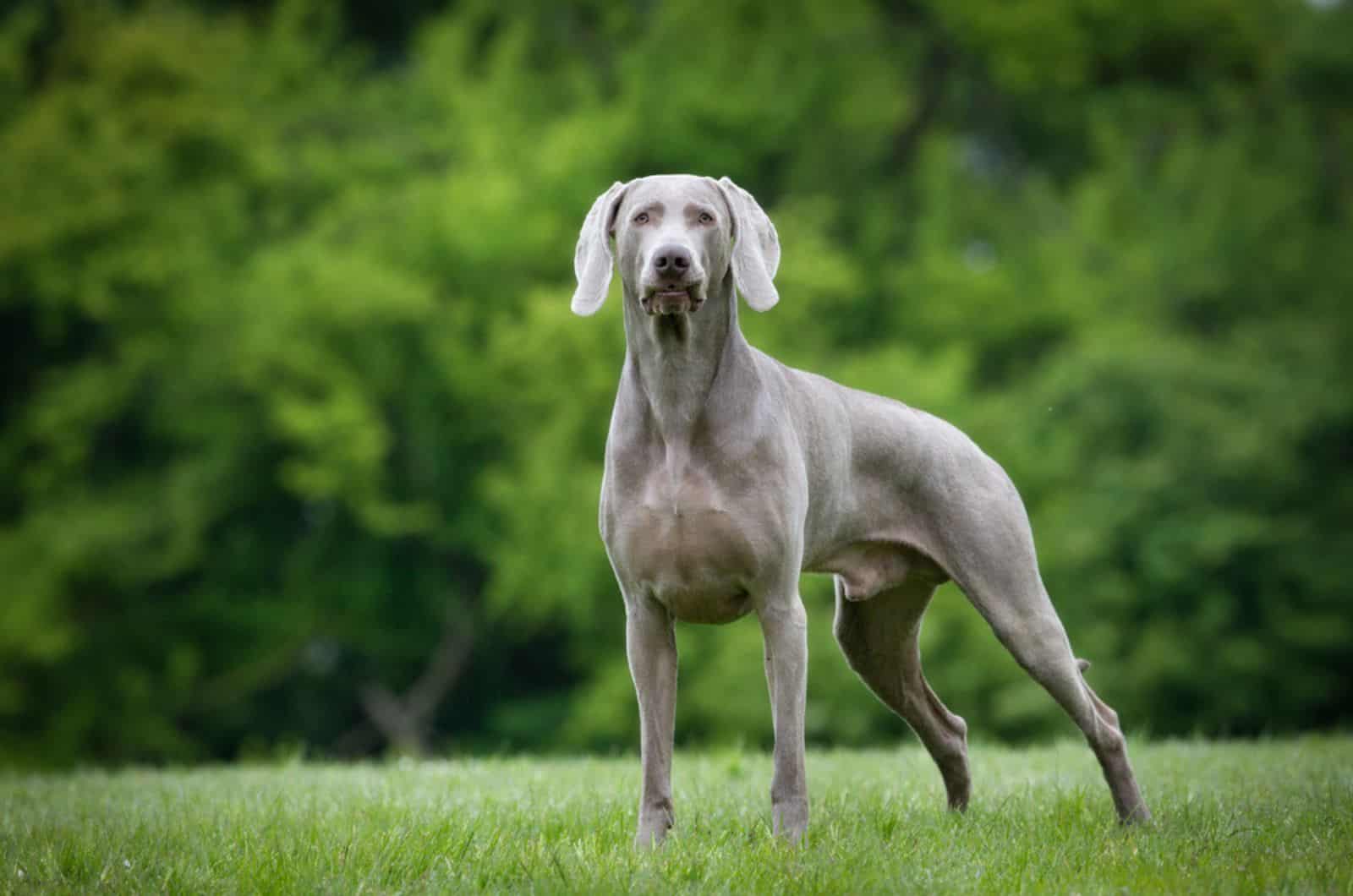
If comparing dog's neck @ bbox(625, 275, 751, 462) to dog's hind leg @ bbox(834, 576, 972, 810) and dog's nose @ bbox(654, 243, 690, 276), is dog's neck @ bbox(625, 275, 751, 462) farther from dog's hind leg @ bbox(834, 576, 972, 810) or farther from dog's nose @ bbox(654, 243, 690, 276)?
dog's hind leg @ bbox(834, 576, 972, 810)

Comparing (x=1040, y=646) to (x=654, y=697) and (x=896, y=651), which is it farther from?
(x=654, y=697)

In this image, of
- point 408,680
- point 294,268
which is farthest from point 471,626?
point 294,268

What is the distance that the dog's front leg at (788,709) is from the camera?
5461mm

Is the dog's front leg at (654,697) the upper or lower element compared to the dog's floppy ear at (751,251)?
lower

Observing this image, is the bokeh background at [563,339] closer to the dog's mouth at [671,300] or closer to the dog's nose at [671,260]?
the dog's mouth at [671,300]

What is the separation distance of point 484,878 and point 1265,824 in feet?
9.19

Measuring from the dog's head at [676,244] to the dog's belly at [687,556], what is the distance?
678 millimetres

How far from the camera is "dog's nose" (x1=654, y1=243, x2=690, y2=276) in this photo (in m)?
5.19

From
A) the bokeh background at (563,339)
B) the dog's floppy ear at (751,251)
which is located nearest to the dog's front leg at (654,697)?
the dog's floppy ear at (751,251)

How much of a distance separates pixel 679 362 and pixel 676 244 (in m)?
0.47

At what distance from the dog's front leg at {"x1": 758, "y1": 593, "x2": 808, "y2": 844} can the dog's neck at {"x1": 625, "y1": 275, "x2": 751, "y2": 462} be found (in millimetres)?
640

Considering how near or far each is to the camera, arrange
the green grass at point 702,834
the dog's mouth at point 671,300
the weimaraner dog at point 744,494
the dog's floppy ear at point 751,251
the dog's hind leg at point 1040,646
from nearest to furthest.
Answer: the green grass at point 702,834 < the dog's mouth at point 671,300 < the weimaraner dog at point 744,494 < the dog's floppy ear at point 751,251 < the dog's hind leg at point 1040,646

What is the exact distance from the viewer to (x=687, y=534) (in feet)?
17.7

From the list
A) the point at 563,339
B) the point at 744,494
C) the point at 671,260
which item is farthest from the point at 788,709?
the point at 563,339
